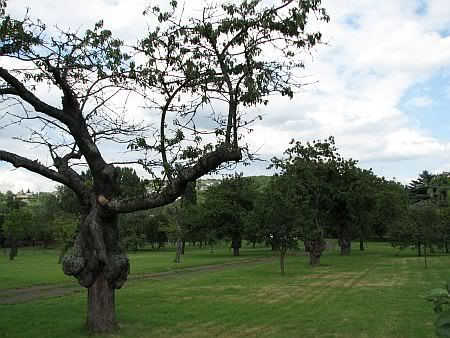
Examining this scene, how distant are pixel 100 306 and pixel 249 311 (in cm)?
475

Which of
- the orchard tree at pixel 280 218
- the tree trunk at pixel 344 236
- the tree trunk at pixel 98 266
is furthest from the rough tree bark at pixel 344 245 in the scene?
the tree trunk at pixel 98 266

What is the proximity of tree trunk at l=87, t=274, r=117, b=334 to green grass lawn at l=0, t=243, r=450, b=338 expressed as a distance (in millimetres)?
349

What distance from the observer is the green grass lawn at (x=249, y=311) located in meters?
11.0

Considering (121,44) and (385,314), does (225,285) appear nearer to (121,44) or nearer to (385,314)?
(385,314)

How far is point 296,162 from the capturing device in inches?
1485

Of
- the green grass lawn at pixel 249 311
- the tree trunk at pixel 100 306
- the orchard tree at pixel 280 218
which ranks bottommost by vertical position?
the green grass lawn at pixel 249 311

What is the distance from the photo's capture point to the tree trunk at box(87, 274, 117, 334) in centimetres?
1062

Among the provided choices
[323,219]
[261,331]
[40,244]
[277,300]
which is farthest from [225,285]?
[40,244]

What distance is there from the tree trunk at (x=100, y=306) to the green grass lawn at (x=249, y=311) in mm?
349

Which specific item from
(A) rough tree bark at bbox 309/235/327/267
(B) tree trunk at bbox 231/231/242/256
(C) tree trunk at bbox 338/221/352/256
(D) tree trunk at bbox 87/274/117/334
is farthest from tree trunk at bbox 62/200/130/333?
(B) tree trunk at bbox 231/231/242/256

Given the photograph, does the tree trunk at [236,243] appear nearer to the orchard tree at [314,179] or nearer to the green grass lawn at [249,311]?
the orchard tree at [314,179]

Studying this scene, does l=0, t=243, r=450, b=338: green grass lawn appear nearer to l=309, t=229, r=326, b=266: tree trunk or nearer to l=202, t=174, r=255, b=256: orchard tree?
l=309, t=229, r=326, b=266: tree trunk

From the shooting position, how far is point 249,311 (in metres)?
13.8

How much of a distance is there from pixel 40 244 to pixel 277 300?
82.1 meters
